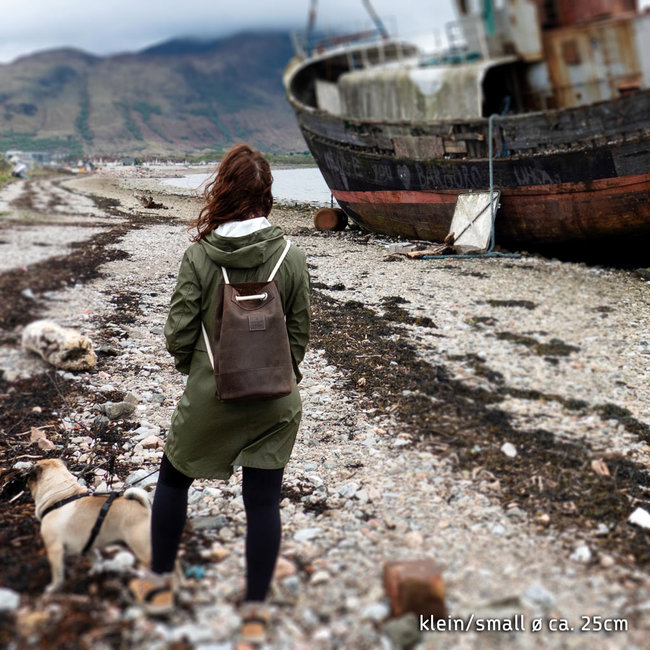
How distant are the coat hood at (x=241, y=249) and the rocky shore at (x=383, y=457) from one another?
0.59 metres

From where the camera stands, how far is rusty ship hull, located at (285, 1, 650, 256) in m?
11.4

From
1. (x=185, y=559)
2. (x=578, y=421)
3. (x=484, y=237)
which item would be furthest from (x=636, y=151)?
(x=185, y=559)

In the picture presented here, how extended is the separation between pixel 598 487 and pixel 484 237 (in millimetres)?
9802

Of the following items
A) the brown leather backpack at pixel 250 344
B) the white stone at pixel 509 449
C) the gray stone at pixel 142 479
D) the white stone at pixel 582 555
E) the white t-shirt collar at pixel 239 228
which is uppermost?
the white t-shirt collar at pixel 239 228

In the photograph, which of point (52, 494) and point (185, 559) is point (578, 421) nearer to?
point (185, 559)

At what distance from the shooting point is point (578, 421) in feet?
18.1

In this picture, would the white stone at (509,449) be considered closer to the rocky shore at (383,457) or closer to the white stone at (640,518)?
the rocky shore at (383,457)

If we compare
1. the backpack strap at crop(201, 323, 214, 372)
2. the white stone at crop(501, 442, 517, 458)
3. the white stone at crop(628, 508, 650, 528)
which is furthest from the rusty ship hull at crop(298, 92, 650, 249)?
the backpack strap at crop(201, 323, 214, 372)

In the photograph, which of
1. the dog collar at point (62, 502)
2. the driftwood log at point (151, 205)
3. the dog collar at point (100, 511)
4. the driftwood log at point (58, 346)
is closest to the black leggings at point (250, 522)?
the dog collar at point (100, 511)

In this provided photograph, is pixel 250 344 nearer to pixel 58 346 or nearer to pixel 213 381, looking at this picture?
pixel 213 381

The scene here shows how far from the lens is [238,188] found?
2.60m

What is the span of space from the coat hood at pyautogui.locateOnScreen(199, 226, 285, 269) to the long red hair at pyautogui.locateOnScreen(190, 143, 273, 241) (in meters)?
0.10

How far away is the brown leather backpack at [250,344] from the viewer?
8.29 ft

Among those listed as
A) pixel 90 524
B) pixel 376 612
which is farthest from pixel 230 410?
pixel 376 612
